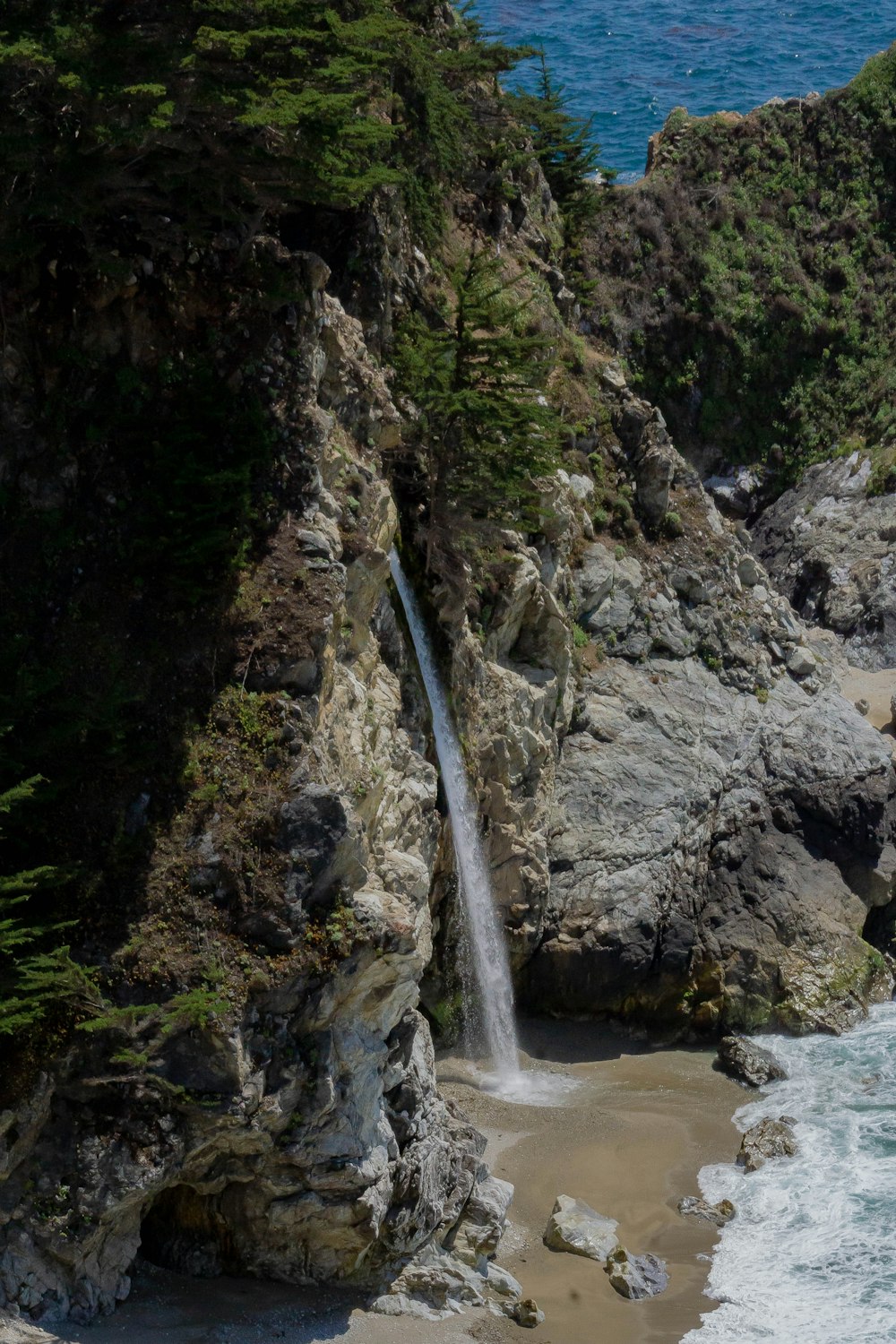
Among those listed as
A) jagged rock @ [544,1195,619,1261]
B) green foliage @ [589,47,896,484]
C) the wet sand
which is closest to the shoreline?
jagged rock @ [544,1195,619,1261]

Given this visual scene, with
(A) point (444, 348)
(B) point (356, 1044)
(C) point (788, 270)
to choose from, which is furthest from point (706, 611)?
(C) point (788, 270)

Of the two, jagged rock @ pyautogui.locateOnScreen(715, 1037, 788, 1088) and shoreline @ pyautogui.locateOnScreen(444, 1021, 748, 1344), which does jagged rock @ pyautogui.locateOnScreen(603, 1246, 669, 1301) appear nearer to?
shoreline @ pyautogui.locateOnScreen(444, 1021, 748, 1344)

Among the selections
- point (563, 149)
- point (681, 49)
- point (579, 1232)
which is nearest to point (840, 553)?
point (563, 149)

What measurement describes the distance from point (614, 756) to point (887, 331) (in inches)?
899

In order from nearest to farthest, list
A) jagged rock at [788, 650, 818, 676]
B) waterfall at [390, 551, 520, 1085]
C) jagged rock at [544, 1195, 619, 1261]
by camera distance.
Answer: jagged rock at [544, 1195, 619, 1261] < waterfall at [390, 551, 520, 1085] < jagged rock at [788, 650, 818, 676]

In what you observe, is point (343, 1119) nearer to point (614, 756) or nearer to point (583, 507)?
point (614, 756)

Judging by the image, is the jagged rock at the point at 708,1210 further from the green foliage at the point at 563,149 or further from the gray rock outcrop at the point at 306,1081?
the green foliage at the point at 563,149

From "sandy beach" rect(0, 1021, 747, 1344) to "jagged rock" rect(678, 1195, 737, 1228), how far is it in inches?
5.8

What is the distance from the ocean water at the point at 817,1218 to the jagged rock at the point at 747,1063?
0.25 m

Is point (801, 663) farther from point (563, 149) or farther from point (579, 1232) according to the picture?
point (579, 1232)

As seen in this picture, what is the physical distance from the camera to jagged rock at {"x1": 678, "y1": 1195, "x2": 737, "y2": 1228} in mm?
18281

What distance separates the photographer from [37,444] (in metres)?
16.0

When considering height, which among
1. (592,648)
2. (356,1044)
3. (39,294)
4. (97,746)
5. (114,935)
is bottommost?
(356,1044)

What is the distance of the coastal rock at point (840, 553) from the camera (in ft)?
115
